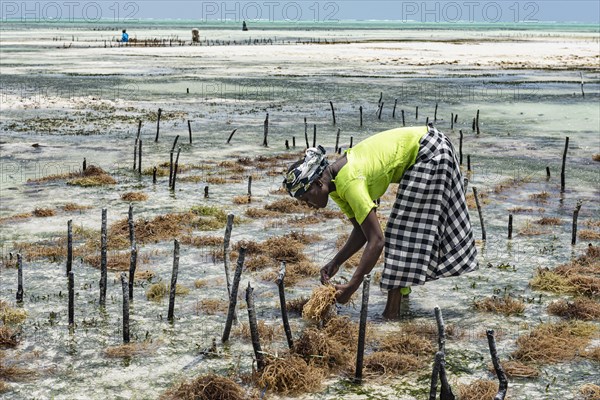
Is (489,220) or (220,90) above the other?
(220,90)

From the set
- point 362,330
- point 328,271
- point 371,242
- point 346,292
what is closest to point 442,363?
point 362,330

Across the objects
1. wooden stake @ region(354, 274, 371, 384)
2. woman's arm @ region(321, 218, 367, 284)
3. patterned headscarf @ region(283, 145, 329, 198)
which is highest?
patterned headscarf @ region(283, 145, 329, 198)

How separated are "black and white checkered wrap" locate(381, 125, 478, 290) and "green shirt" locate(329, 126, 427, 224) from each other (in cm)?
10

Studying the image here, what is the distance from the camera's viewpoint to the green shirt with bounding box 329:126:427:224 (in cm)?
561

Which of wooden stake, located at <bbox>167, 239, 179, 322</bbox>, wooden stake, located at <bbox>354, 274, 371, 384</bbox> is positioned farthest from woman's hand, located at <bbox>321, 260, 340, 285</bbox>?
wooden stake, located at <bbox>167, 239, 179, 322</bbox>

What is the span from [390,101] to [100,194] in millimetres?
15307

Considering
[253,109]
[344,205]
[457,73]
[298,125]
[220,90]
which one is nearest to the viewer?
[344,205]

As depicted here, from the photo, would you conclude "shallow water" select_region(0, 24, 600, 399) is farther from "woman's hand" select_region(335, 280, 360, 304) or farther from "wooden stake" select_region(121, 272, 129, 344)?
"woman's hand" select_region(335, 280, 360, 304)

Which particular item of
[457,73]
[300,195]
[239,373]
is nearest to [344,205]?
[300,195]

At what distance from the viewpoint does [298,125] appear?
63.6 feet

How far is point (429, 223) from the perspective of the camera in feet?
20.0

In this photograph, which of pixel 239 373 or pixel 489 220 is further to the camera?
pixel 489 220

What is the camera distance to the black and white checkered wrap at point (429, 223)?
602 cm

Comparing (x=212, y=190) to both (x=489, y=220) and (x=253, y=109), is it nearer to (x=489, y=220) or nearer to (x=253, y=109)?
(x=489, y=220)
